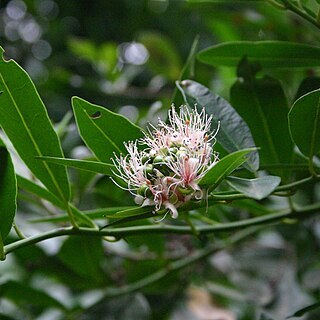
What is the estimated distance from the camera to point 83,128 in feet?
2.16

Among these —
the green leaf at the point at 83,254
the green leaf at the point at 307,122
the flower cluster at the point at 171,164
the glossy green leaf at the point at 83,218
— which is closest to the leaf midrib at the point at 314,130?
the green leaf at the point at 307,122

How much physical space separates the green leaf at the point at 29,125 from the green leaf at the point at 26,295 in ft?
0.89

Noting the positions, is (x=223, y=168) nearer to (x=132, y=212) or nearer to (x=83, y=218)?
(x=132, y=212)

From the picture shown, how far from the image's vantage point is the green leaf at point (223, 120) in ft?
2.22

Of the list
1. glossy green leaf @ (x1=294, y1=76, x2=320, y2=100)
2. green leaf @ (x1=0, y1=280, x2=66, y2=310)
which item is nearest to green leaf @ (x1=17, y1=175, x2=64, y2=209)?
green leaf @ (x1=0, y1=280, x2=66, y2=310)

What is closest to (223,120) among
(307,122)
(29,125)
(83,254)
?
(307,122)

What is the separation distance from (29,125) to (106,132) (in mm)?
82

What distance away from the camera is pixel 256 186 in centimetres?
54

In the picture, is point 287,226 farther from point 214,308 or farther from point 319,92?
point 319,92

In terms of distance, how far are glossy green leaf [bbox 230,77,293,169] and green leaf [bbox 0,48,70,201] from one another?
247mm

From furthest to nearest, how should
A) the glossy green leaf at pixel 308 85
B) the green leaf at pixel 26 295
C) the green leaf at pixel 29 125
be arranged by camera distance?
1. the green leaf at pixel 26 295
2. the glossy green leaf at pixel 308 85
3. the green leaf at pixel 29 125

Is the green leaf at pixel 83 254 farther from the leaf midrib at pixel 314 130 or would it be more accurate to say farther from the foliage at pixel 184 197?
the leaf midrib at pixel 314 130

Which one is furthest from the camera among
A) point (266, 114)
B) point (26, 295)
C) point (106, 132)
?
point (26, 295)

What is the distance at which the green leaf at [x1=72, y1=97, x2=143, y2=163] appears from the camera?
66 centimetres
